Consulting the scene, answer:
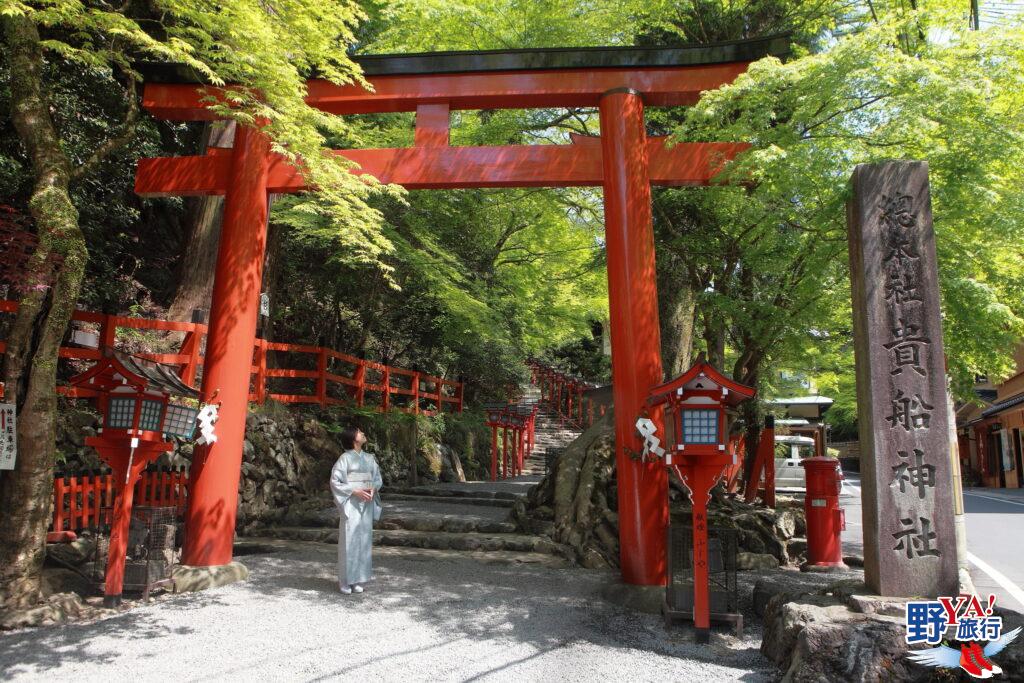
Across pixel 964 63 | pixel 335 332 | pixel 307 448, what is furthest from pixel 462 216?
pixel 964 63

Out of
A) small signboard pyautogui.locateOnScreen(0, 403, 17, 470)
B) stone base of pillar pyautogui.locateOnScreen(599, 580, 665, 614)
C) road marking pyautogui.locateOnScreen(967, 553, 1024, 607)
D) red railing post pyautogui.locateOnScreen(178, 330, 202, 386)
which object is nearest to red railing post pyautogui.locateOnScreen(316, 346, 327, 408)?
red railing post pyautogui.locateOnScreen(178, 330, 202, 386)

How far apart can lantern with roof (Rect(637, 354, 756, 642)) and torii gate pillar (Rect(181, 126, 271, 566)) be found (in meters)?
4.61

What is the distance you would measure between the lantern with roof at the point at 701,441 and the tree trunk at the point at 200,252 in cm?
849

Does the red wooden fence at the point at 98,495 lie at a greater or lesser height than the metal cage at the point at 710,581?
greater

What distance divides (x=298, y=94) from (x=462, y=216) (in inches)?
258

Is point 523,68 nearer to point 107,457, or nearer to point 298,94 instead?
point 298,94

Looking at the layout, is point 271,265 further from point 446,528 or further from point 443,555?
point 443,555

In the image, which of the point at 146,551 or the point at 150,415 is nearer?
the point at 150,415

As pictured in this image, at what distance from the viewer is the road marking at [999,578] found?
7.35 metres

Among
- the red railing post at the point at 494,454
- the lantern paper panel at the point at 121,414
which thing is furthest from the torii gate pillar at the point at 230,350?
the red railing post at the point at 494,454

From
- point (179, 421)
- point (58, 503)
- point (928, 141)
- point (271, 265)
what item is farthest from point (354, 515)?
point (271, 265)

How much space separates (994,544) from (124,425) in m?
12.6

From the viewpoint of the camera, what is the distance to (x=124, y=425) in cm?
604

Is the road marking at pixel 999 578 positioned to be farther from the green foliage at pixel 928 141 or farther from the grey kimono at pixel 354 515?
the grey kimono at pixel 354 515
